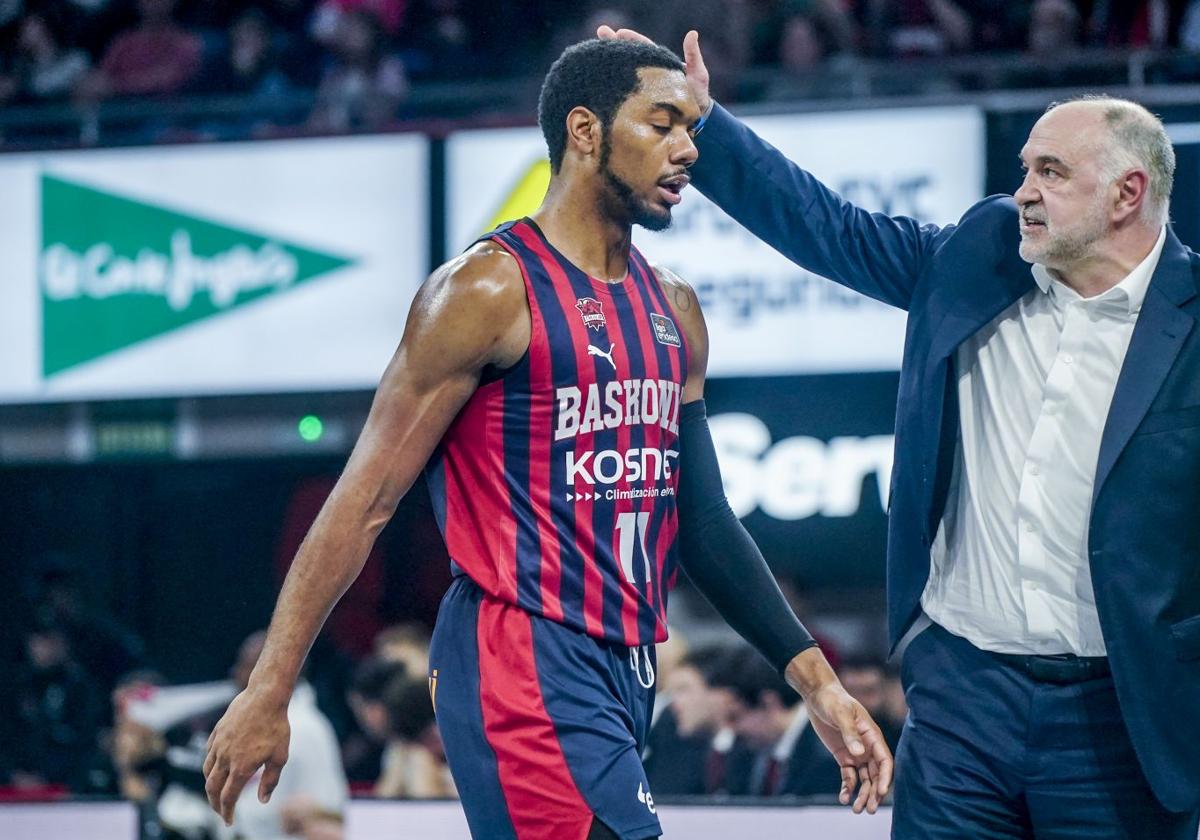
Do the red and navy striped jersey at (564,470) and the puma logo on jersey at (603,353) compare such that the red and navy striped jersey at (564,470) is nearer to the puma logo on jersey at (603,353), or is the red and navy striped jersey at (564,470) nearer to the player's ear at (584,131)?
the puma logo on jersey at (603,353)

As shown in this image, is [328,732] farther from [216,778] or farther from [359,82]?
[359,82]

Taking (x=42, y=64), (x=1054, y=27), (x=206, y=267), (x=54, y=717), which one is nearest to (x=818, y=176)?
(x=1054, y=27)

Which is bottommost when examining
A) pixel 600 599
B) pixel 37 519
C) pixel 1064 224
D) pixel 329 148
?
pixel 37 519

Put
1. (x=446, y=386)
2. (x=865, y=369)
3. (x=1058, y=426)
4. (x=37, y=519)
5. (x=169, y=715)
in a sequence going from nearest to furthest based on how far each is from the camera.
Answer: (x=446, y=386), (x=1058, y=426), (x=169, y=715), (x=865, y=369), (x=37, y=519)

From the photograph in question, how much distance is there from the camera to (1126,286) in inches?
121

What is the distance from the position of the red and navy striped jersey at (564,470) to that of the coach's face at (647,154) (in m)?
0.17

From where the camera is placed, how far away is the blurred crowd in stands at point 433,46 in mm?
8062

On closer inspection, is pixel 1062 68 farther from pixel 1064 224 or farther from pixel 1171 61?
pixel 1064 224

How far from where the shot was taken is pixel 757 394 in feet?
28.4

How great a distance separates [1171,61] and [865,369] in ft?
6.58

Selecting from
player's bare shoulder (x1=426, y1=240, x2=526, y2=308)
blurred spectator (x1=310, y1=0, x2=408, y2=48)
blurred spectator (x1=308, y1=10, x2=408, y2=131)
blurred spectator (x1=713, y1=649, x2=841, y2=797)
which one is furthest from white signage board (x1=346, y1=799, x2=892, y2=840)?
blurred spectator (x1=310, y1=0, x2=408, y2=48)

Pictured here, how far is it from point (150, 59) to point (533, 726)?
309 inches

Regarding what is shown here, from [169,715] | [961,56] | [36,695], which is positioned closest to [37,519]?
[36,695]

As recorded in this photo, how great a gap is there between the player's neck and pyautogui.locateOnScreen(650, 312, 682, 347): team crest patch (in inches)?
4.1
